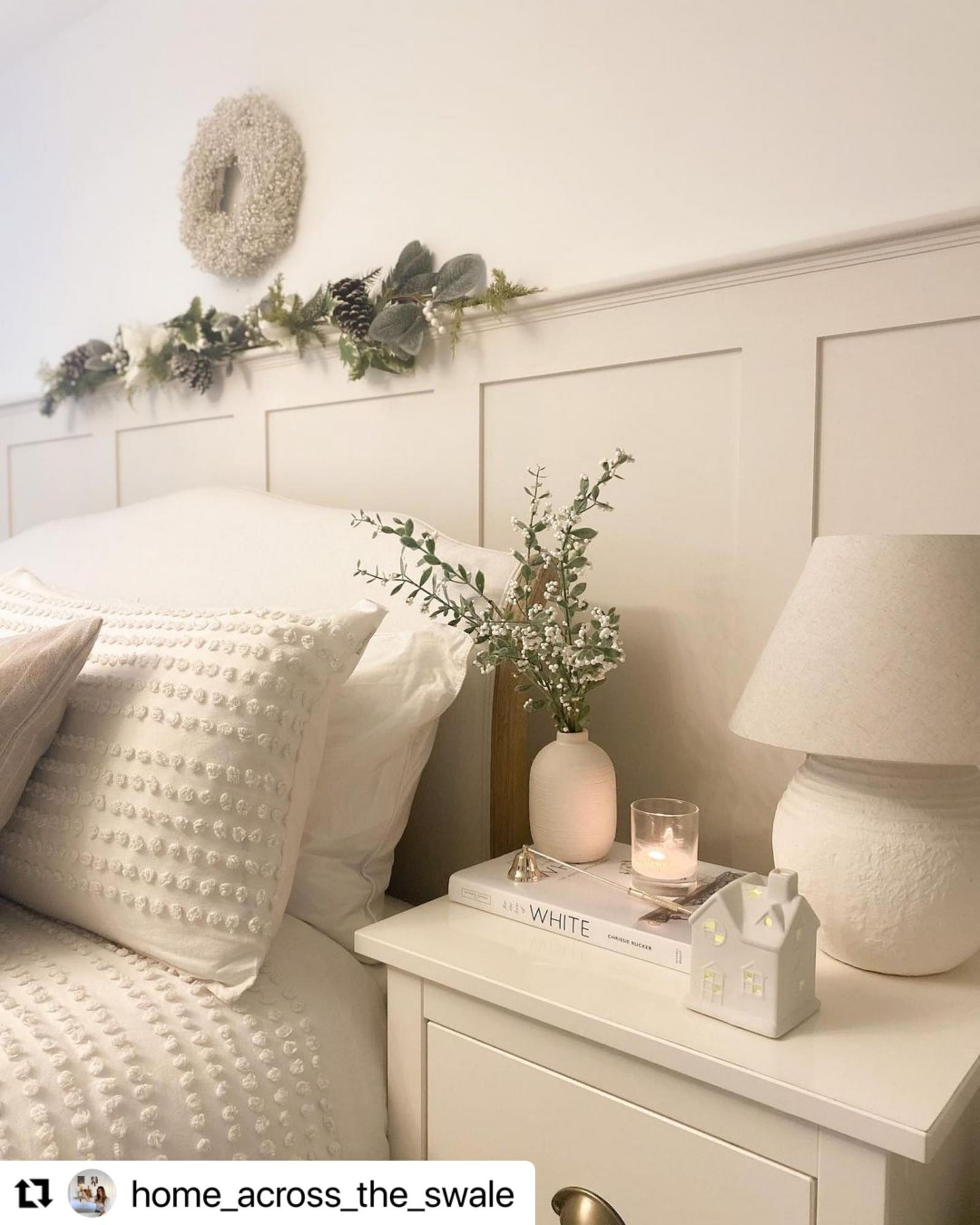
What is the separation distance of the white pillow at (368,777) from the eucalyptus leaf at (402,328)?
618 mm

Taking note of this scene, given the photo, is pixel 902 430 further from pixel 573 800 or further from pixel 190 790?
pixel 190 790

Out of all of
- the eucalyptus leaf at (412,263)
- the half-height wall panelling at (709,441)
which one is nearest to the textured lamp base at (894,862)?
the half-height wall panelling at (709,441)

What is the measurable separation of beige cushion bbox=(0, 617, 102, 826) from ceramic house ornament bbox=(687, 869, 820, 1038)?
0.74m

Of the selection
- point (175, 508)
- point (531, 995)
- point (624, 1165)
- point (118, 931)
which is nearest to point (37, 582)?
point (175, 508)

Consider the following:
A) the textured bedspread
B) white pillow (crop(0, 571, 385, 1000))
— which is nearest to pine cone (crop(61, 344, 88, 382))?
white pillow (crop(0, 571, 385, 1000))

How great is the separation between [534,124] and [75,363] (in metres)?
1.39

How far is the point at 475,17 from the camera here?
5.26 ft

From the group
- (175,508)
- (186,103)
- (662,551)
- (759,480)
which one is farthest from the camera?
(186,103)

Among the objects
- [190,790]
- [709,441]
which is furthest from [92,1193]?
[709,441]

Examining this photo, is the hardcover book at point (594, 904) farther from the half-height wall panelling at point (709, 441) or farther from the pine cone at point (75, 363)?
the pine cone at point (75, 363)

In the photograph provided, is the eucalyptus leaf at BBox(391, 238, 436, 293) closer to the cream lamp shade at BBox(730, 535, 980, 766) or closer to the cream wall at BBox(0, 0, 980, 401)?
the cream wall at BBox(0, 0, 980, 401)

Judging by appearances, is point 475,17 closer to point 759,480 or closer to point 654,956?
point 759,480

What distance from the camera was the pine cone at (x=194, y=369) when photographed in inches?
80.0

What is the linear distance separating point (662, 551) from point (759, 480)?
182 millimetres
